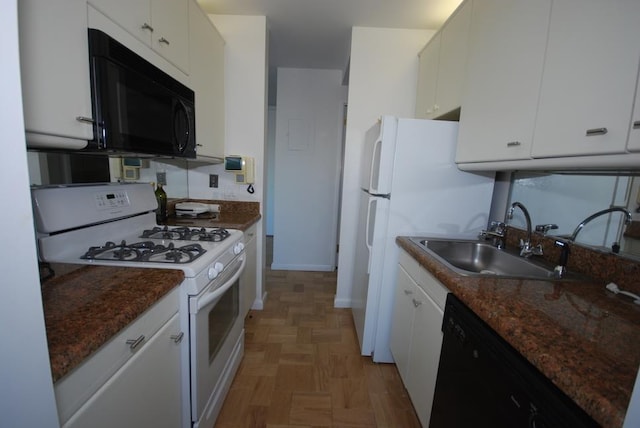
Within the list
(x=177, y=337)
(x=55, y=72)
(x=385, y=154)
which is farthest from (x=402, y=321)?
(x=55, y=72)

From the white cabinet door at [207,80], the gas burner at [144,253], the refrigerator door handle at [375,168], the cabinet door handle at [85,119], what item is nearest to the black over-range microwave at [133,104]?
the cabinet door handle at [85,119]

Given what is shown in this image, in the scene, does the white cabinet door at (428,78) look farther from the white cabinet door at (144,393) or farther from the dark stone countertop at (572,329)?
the white cabinet door at (144,393)

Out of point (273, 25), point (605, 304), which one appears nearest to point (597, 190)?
point (605, 304)

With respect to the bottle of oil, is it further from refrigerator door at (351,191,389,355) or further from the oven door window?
refrigerator door at (351,191,389,355)

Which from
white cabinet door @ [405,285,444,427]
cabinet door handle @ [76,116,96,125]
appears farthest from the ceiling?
white cabinet door @ [405,285,444,427]

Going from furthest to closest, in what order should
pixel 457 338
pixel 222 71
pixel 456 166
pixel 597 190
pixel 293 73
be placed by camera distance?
1. pixel 293 73
2. pixel 222 71
3. pixel 456 166
4. pixel 597 190
5. pixel 457 338

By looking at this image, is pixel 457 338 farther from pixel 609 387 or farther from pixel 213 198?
pixel 213 198

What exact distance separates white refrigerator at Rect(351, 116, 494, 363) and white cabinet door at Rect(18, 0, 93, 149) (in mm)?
1402

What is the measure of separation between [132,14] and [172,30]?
1.17ft

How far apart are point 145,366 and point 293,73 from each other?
3259 millimetres

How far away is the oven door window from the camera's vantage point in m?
1.30

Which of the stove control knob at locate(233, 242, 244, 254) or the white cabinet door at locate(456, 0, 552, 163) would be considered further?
the stove control knob at locate(233, 242, 244, 254)

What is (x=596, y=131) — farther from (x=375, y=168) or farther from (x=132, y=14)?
(x=132, y=14)

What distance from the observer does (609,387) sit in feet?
1.73
